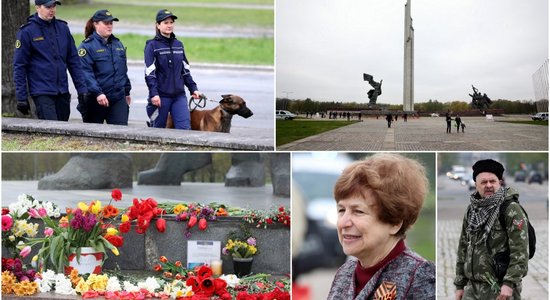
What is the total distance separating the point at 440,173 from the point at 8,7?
302 cm

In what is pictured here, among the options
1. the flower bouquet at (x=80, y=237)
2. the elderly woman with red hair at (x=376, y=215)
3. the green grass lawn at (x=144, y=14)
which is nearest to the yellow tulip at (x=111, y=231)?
the flower bouquet at (x=80, y=237)

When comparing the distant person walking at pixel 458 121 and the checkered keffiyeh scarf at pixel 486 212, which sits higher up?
the distant person walking at pixel 458 121

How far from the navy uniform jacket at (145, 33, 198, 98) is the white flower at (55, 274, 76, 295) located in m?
1.29

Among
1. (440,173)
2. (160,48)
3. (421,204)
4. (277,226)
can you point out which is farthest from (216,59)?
(421,204)

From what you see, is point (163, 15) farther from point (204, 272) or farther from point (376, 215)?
point (376, 215)

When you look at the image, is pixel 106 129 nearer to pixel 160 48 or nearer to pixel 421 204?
→ pixel 160 48

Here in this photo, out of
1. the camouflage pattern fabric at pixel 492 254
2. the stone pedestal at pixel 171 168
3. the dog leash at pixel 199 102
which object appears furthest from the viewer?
the stone pedestal at pixel 171 168

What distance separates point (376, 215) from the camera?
249 centimetres

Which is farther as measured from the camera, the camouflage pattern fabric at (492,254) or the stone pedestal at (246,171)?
the stone pedestal at (246,171)

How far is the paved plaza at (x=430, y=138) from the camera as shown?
17.2 feet

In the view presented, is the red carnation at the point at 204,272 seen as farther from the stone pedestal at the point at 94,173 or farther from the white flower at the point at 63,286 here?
the stone pedestal at the point at 94,173

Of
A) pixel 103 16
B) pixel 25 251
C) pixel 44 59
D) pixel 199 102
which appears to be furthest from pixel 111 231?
pixel 103 16

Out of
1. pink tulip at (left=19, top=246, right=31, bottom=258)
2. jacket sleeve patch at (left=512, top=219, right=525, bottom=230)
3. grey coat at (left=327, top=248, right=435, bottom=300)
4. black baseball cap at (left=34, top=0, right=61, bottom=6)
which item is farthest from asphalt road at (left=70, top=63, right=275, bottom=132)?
grey coat at (left=327, top=248, right=435, bottom=300)

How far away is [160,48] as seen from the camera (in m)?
5.52
